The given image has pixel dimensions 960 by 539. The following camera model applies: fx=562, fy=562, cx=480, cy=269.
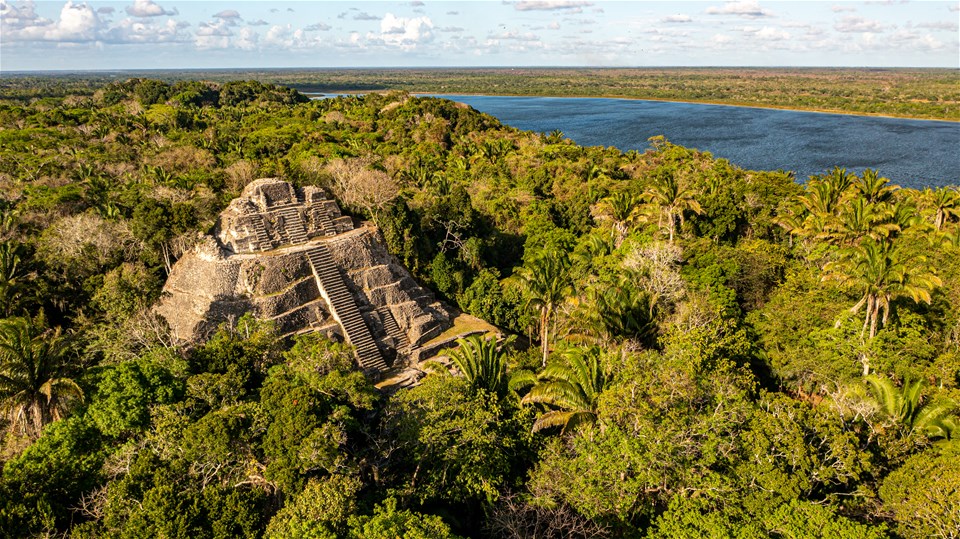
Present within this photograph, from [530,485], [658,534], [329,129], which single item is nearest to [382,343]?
[530,485]

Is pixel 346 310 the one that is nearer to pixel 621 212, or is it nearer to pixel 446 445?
pixel 446 445

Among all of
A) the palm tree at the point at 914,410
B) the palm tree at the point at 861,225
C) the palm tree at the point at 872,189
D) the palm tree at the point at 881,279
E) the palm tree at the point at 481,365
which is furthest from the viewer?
the palm tree at the point at 872,189

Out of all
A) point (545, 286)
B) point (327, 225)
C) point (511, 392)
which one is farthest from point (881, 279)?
point (327, 225)

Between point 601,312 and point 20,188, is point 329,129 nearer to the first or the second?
point 20,188

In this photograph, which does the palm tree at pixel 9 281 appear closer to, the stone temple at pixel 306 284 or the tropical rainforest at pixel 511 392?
the tropical rainforest at pixel 511 392

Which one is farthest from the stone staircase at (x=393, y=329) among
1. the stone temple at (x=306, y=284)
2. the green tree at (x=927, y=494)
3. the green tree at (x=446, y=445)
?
the green tree at (x=927, y=494)

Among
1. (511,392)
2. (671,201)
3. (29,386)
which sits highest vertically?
(671,201)
